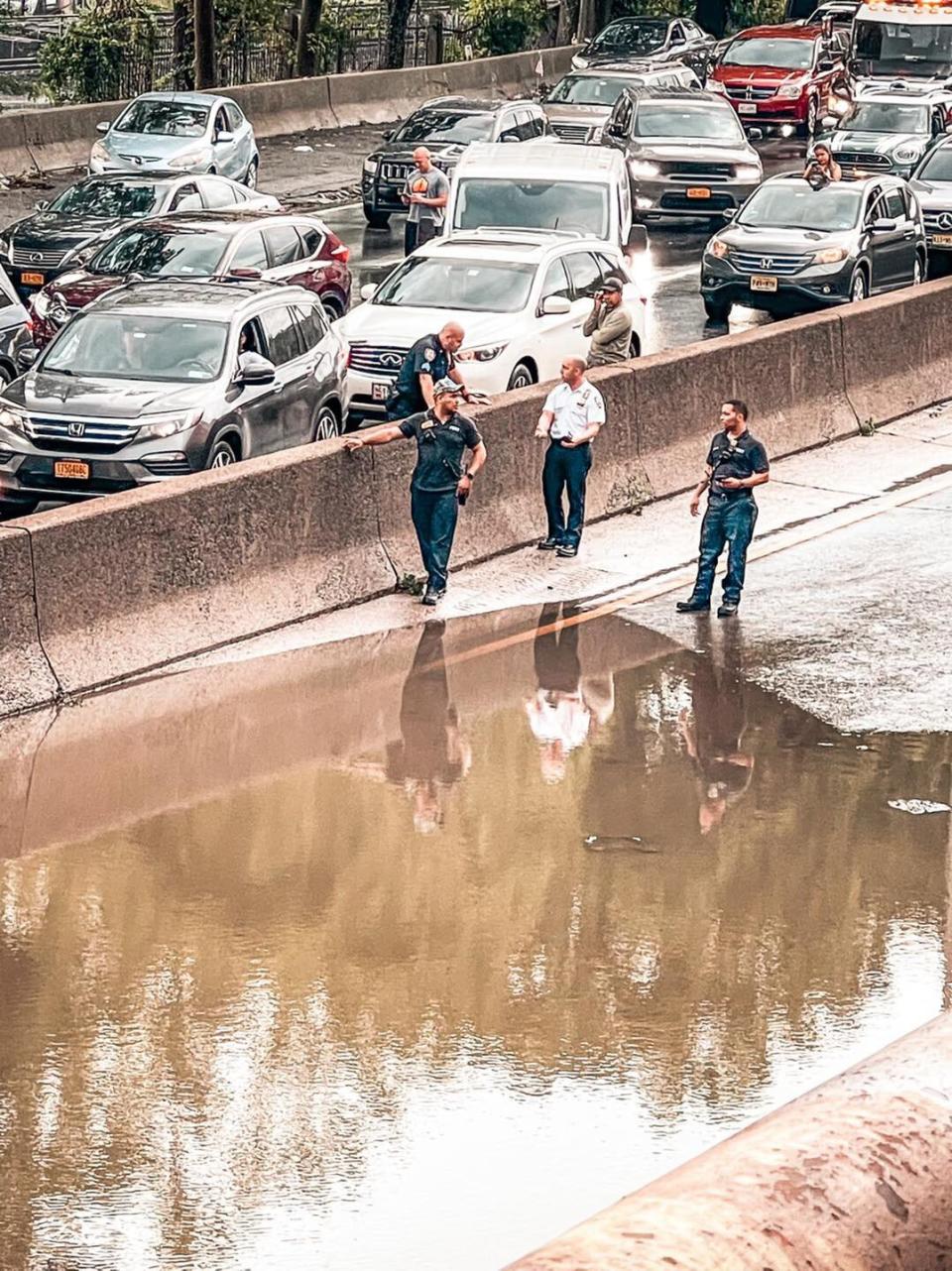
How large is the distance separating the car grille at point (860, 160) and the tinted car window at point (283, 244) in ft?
44.7

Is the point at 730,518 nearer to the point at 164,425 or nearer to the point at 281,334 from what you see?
the point at 164,425

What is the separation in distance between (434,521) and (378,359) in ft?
16.3

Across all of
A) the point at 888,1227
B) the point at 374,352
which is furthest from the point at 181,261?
the point at 888,1227

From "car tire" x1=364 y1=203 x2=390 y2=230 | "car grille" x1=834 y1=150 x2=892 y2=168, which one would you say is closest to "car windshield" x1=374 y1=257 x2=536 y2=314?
"car tire" x1=364 y1=203 x2=390 y2=230

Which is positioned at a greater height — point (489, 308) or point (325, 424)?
point (489, 308)

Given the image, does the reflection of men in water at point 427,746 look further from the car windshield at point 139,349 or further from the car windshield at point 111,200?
the car windshield at point 111,200

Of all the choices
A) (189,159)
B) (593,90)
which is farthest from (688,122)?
(189,159)

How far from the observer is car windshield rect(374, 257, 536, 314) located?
1992cm

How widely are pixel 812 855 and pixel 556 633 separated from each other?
3.95 m

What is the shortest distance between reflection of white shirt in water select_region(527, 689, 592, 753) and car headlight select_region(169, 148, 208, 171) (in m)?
20.8

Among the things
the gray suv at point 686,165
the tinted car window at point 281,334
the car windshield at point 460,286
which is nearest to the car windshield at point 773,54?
the gray suv at point 686,165

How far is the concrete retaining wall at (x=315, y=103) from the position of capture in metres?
35.4

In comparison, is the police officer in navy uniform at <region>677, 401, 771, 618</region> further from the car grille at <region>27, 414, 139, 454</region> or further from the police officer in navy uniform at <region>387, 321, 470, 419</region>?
the car grille at <region>27, 414, 139, 454</region>

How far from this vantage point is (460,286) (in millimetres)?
20203
